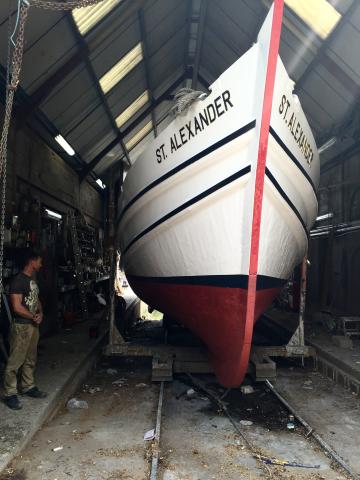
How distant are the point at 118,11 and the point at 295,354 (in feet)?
17.6

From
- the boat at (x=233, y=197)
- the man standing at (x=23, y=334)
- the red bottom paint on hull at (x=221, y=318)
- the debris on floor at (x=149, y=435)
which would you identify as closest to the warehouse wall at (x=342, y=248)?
the boat at (x=233, y=197)

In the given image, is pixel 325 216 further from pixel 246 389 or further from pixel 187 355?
pixel 187 355

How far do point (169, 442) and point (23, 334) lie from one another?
1659 mm

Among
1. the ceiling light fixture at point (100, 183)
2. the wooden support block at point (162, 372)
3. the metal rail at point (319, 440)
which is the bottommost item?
the metal rail at point (319, 440)

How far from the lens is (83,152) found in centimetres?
1019

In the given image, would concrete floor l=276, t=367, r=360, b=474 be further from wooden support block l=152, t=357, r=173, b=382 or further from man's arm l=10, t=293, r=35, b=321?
man's arm l=10, t=293, r=35, b=321

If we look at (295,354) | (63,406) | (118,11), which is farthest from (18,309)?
(118,11)

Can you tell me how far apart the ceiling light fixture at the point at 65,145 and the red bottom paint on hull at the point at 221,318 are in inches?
182

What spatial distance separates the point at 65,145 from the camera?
866 centimetres

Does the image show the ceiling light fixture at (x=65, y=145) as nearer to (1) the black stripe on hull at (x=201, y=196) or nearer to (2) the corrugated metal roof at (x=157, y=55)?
(2) the corrugated metal roof at (x=157, y=55)

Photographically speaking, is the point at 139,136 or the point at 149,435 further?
the point at 139,136

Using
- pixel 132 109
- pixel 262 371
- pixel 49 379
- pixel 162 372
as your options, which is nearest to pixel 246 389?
pixel 262 371

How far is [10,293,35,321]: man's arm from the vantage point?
3807 mm

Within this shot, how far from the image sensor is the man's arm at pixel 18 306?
381 cm
